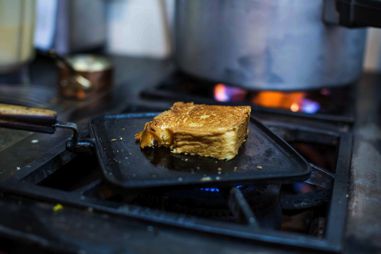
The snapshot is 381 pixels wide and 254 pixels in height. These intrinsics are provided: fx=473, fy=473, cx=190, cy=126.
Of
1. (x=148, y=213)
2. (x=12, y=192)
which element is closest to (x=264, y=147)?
(x=148, y=213)

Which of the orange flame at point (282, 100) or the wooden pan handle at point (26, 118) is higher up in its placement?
the wooden pan handle at point (26, 118)

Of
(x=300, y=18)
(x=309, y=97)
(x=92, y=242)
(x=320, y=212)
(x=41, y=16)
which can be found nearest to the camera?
(x=92, y=242)

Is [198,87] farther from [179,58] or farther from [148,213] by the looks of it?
[148,213]

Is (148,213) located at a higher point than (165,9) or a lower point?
lower

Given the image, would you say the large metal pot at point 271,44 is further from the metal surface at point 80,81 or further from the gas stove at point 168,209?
the metal surface at point 80,81

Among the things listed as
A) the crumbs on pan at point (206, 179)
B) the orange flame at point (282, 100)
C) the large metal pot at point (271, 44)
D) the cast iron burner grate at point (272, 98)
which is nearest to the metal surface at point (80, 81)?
the cast iron burner grate at point (272, 98)

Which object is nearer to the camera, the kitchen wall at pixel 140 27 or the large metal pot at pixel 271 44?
the large metal pot at pixel 271 44

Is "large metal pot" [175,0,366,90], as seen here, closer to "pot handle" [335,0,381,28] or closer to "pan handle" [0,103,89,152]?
"pot handle" [335,0,381,28]
